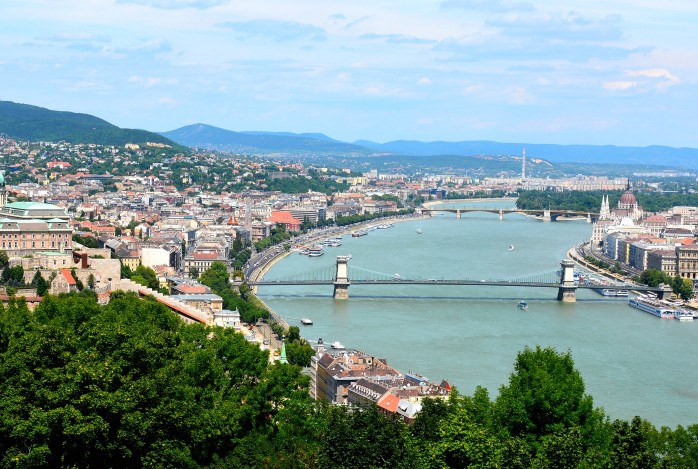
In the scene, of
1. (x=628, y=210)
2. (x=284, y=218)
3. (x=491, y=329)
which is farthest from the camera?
(x=628, y=210)

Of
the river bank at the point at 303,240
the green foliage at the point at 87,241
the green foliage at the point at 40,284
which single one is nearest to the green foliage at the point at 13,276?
the green foliage at the point at 40,284

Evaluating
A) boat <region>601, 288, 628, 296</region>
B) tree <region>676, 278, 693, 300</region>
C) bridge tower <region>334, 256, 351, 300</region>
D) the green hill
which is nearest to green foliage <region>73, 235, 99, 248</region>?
bridge tower <region>334, 256, 351, 300</region>

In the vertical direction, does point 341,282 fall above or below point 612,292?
above

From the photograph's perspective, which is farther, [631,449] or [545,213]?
[545,213]

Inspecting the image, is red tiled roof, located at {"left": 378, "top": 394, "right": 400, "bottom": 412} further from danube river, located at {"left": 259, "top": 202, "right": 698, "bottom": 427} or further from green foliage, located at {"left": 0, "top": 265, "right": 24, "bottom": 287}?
green foliage, located at {"left": 0, "top": 265, "right": 24, "bottom": 287}

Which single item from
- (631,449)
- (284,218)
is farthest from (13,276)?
(284,218)

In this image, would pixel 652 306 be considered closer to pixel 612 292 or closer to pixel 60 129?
pixel 612 292

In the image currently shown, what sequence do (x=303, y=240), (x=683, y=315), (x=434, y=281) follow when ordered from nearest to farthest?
1. (x=683, y=315)
2. (x=434, y=281)
3. (x=303, y=240)
